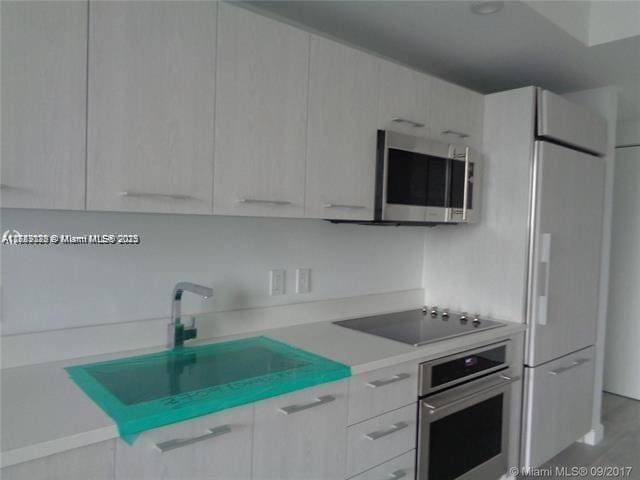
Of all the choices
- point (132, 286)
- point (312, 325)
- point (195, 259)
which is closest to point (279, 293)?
point (312, 325)

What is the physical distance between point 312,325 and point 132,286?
0.86 metres

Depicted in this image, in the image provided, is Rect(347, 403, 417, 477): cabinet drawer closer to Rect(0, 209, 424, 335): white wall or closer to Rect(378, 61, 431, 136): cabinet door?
Rect(0, 209, 424, 335): white wall

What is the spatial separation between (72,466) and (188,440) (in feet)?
0.93

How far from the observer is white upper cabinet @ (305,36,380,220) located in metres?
1.84

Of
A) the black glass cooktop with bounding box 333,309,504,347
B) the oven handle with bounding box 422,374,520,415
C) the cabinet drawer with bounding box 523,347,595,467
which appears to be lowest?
the cabinet drawer with bounding box 523,347,595,467

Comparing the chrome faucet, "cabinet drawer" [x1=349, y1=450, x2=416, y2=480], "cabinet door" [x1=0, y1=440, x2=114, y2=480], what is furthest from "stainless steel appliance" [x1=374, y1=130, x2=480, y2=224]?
"cabinet door" [x1=0, y1=440, x2=114, y2=480]

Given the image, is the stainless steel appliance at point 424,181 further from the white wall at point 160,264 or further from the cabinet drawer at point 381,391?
the cabinet drawer at point 381,391

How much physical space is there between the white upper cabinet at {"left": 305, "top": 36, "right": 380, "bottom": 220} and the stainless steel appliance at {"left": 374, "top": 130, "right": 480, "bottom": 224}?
62mm

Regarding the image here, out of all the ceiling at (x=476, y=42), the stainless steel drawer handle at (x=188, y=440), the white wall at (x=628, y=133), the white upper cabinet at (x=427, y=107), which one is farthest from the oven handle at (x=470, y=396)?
the white wall at (x=628, y=133)

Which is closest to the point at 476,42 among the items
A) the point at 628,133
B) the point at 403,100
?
the point at 403,100

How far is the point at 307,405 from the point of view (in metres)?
1.54

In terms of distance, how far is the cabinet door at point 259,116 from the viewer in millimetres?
1590

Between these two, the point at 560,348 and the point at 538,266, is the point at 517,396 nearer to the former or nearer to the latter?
the point at 560,348

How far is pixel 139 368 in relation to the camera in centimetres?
159
